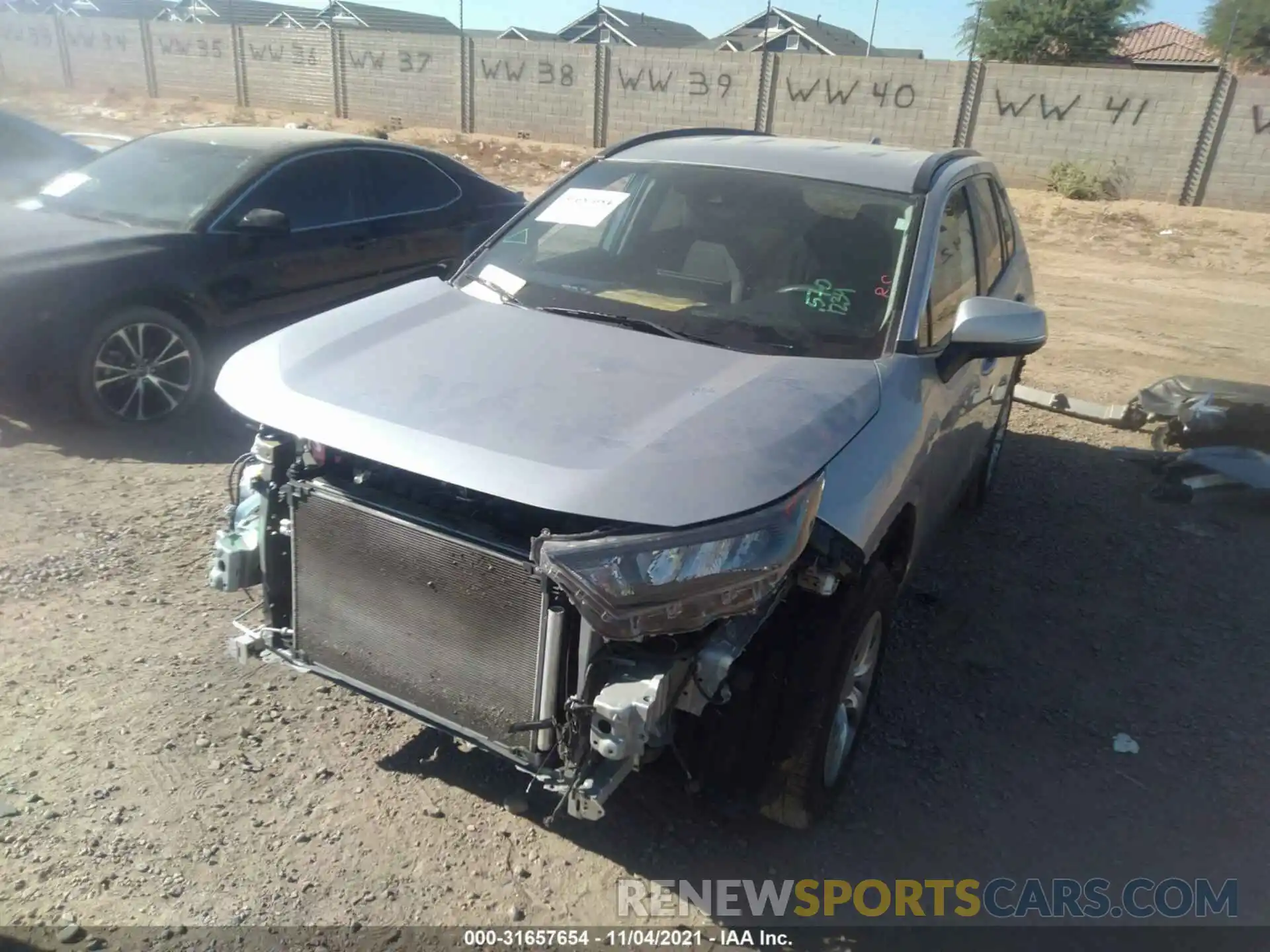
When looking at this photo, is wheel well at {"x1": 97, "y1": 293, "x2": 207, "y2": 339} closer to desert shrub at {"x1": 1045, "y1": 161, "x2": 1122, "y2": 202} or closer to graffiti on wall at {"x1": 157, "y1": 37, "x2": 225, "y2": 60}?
desert shrub at {"x1": 1045, "y1": 161, "x2": 1122, "y2": 202}

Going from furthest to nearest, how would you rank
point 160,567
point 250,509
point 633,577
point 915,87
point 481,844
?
point 915,87
point 160,567
point 250,509
point 481,844
point 633,577

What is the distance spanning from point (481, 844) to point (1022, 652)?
2425mm

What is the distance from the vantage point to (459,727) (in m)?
2.57

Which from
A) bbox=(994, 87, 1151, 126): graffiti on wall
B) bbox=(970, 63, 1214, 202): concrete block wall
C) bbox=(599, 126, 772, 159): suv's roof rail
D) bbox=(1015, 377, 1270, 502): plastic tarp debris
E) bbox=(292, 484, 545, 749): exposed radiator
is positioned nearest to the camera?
bbox=(292, 484, 545, 749): exposed radiator

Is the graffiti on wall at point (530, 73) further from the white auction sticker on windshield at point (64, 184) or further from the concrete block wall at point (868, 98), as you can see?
the white auction sticker on windshield at point (64, 184)

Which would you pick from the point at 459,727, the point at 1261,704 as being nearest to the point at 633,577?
the point at 459,727

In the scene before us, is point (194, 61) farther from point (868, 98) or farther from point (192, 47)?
point (868, 98)

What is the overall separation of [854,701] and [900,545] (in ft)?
1.80

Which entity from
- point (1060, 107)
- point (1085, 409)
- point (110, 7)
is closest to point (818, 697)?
point (1085, 409)

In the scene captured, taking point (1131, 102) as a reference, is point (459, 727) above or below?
below

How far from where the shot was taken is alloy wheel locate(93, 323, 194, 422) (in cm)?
521

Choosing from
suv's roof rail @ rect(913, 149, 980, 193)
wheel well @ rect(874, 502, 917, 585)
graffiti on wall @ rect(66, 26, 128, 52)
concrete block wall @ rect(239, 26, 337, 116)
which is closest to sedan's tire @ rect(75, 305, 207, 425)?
suv's roof rail @ rect(913, 149, 980, 193)

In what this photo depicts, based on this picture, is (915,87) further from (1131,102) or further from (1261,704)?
(1261,704)

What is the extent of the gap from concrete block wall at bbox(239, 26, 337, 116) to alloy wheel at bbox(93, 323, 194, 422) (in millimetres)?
26459
